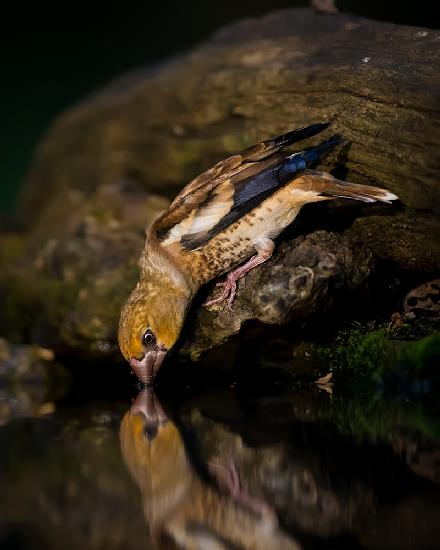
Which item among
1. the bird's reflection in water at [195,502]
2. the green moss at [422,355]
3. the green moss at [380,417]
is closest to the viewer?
the bird's reflection in water at [195,502]

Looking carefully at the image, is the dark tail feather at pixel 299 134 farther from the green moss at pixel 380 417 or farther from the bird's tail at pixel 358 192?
the green moss at pixel 380 417

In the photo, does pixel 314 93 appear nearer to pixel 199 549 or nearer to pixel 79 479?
pixel 79 479

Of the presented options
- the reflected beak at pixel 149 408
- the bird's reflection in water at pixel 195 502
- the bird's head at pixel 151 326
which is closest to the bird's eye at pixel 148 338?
the bird's head at pixel 151 326

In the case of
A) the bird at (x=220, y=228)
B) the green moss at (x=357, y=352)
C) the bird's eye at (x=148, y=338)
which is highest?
the bird at (x=220, y=228)

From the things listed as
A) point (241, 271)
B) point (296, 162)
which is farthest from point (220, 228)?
point (296, 162)

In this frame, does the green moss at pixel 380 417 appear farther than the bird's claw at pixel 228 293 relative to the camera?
No

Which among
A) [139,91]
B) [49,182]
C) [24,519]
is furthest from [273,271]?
[49,182]

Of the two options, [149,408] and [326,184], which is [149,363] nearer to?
[149,408]
